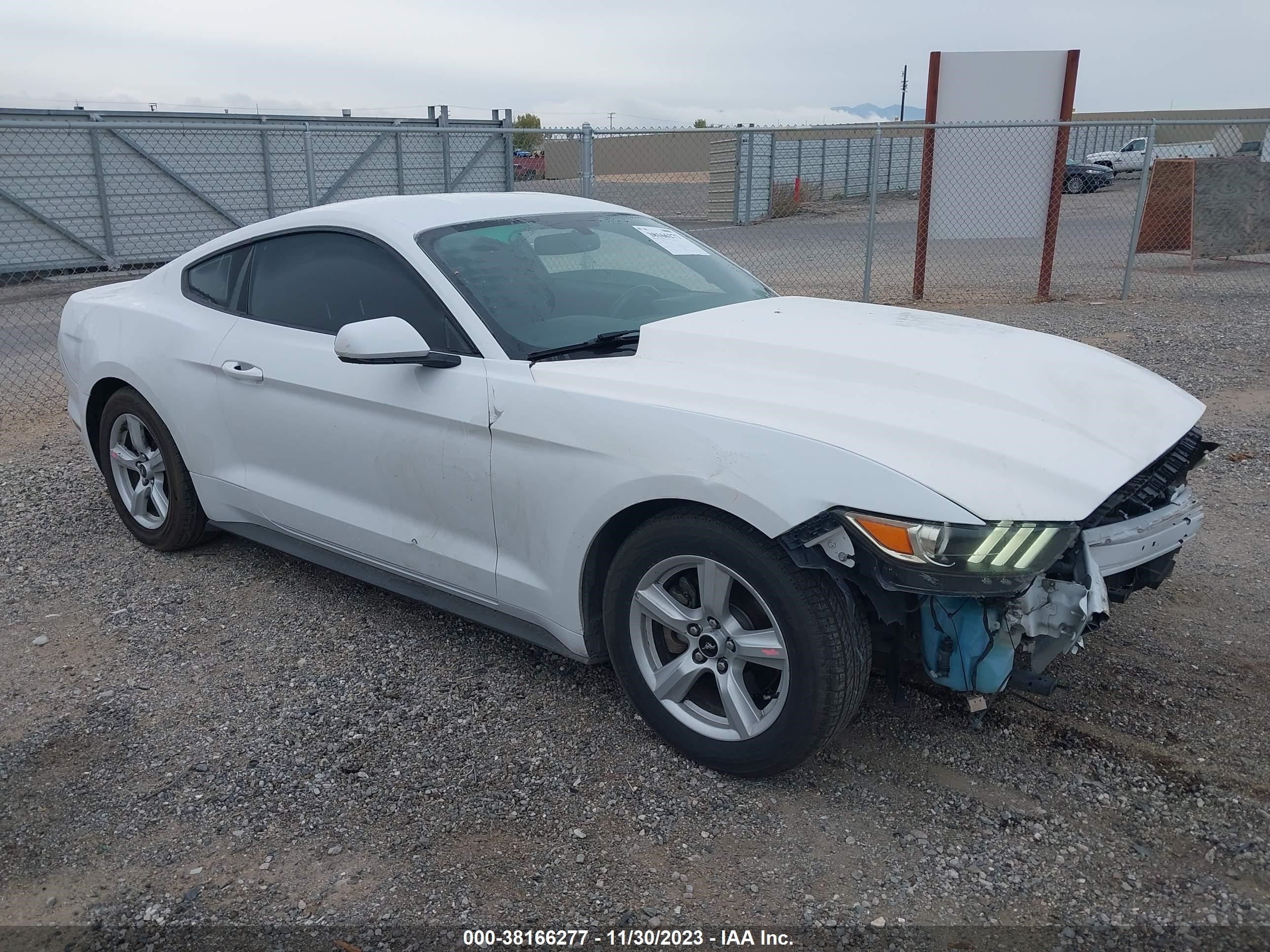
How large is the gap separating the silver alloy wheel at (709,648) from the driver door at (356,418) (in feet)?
2.11

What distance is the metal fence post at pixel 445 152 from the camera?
16.7 metres

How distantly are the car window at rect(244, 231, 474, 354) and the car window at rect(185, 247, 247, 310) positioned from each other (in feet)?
0.34

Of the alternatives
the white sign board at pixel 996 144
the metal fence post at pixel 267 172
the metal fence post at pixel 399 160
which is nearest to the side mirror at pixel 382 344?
the white sign board at pixel 996 144

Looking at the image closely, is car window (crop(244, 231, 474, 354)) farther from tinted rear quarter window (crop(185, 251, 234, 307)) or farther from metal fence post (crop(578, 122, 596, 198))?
metal fence post (crop(578, 122, 596, 198))

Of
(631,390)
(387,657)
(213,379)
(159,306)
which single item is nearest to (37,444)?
(159,306)

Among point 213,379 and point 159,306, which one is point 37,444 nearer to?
point 159,306

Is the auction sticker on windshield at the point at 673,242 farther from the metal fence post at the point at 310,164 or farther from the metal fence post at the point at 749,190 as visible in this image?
the metal fence post at the point at 749,190

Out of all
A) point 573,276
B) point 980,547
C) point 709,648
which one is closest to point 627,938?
point 709,648

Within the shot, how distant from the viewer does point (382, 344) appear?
3230 mm

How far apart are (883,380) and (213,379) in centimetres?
278

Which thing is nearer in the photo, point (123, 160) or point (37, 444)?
point (37, 444)

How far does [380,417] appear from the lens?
3564 mm

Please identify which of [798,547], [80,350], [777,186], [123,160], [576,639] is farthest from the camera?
[777,186]

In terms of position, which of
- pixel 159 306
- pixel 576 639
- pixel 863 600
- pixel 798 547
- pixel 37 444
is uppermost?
pixel 159 306
